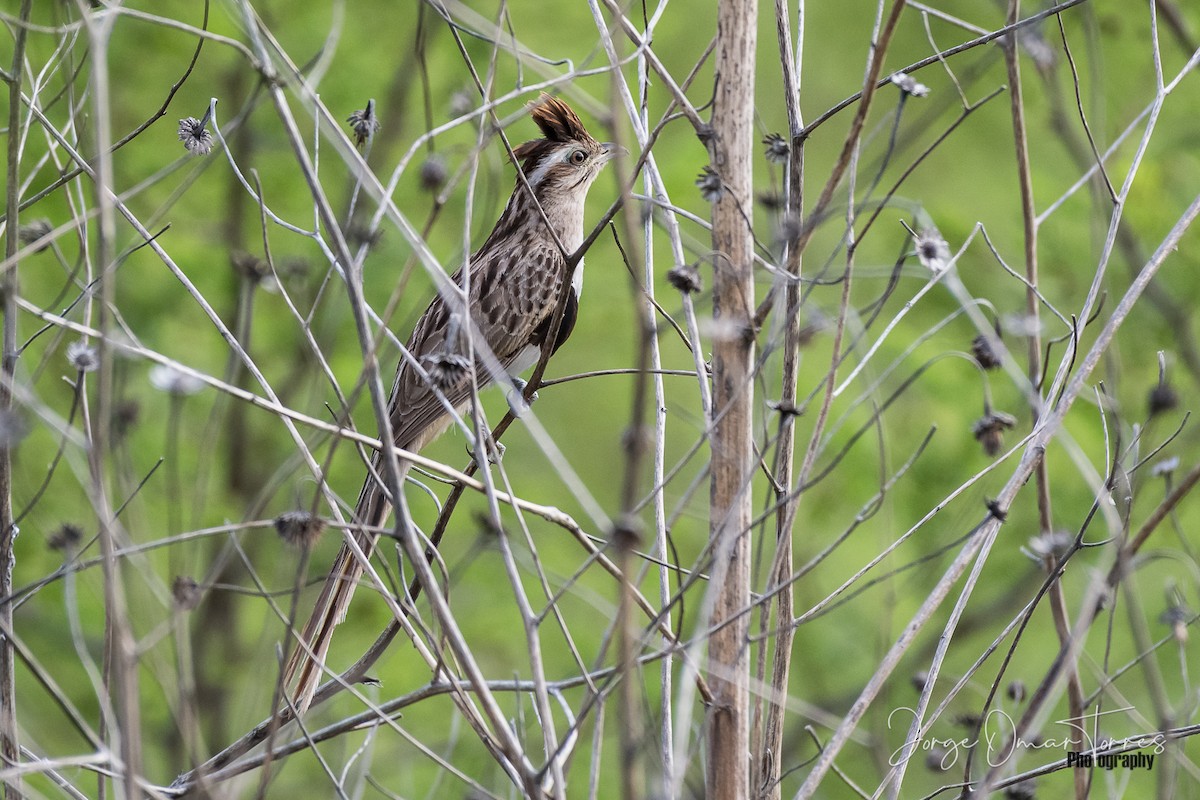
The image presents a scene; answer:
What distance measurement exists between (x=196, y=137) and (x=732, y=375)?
134cm

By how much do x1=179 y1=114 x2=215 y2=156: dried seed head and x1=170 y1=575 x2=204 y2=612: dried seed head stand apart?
1030 mm

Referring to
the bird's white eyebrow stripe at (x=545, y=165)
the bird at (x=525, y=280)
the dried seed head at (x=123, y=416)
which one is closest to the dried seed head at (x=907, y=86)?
the dried seed head at (x=123, y=416)

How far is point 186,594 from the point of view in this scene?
1.92 metres

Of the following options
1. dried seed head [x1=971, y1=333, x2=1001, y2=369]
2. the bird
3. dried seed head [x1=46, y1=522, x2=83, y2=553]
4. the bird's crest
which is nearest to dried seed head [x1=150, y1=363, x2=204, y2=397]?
dried seed head [x1=46, y1=522, x2=83, y2=553]

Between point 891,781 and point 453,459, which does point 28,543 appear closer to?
point 453,459

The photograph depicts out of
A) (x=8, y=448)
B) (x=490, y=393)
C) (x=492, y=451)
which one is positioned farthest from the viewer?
(x=490, y=393)

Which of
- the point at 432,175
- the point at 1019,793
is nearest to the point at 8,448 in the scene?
the point at 432,175

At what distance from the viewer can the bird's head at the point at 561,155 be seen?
191 inches

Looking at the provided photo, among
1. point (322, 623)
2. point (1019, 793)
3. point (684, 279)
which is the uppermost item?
point (684, 279)

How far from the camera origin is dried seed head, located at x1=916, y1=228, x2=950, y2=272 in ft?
7.17

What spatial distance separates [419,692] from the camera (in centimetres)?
231

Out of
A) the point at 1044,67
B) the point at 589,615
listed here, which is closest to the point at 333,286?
the point at 589,615

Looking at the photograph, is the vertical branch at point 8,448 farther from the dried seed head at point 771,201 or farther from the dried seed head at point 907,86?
the dried seed head at point 907,86

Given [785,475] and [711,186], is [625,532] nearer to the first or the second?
[711,186]
